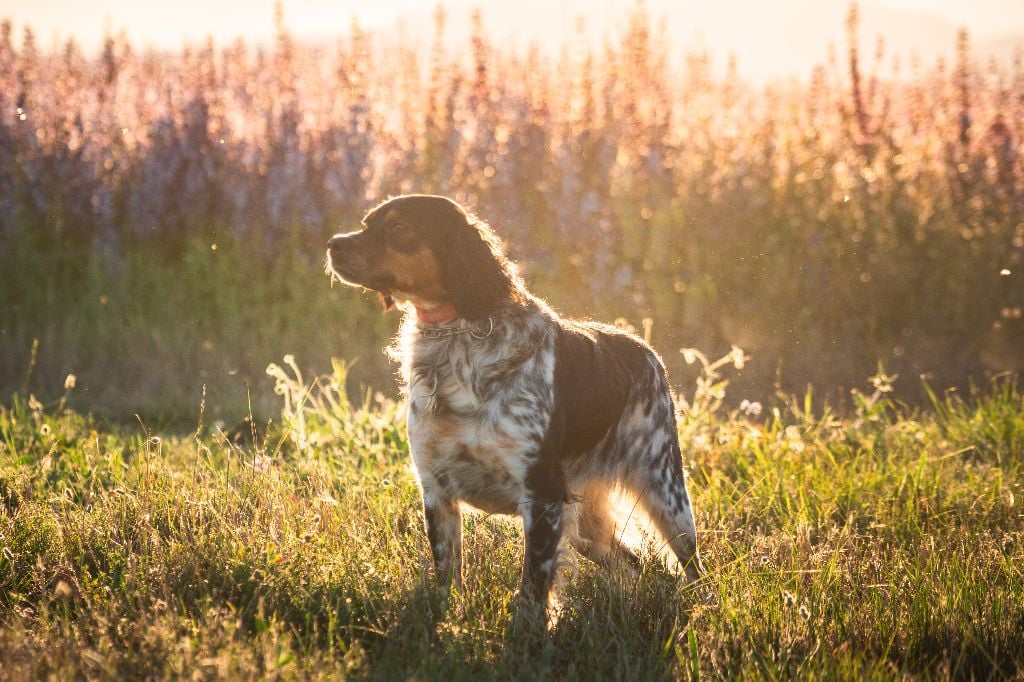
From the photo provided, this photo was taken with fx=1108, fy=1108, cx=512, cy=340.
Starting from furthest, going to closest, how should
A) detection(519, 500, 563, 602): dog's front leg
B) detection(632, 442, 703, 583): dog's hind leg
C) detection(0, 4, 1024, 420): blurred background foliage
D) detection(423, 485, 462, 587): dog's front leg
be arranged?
detection(0, 4, 1024, 420): blurred background foliage → detection(632, 442, 703, 583): dog's hind leg → detection(423, 485, 462, 587): dog's front leg → detection(519, 500, 563, 602): dog's front leg

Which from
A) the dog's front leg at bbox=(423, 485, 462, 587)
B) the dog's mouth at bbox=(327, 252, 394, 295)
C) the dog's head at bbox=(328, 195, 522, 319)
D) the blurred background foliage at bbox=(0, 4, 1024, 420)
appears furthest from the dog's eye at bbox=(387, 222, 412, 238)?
the blurred background foliage at bbox=(0, 4, 1024, 420)

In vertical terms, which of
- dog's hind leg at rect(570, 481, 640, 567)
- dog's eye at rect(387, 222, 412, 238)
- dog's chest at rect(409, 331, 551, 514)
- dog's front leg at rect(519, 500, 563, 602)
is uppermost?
dog's eye at rect(387, 222, 412, 238)

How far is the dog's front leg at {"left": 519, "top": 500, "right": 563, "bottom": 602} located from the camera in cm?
339

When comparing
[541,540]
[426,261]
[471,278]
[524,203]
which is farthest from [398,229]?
[524,203]

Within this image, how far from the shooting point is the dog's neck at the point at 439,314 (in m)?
3.61

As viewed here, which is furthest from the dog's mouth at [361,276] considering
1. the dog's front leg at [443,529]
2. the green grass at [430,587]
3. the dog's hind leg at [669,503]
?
the dog's hind leg at [669,503]

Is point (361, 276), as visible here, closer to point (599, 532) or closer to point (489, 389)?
point (489, 389)

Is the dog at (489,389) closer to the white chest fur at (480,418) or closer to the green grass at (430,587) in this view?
the white chest fur at (480,418)

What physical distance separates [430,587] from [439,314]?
2.88ft

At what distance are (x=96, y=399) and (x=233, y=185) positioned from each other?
2.30 metres

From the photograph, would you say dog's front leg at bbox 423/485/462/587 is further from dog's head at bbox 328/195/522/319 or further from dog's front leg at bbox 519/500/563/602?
dog's head at bbox 328/195/522/319

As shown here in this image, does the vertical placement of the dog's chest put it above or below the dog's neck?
below

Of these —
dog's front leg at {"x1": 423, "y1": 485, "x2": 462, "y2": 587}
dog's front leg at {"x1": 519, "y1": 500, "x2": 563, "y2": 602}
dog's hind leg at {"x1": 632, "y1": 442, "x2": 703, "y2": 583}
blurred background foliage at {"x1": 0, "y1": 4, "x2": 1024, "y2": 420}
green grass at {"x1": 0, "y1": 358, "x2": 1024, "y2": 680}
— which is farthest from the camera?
blurred background foliage at {"x1": 0, "y1": 4, "x2": 1024, "y2": 420}

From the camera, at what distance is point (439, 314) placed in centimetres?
362
